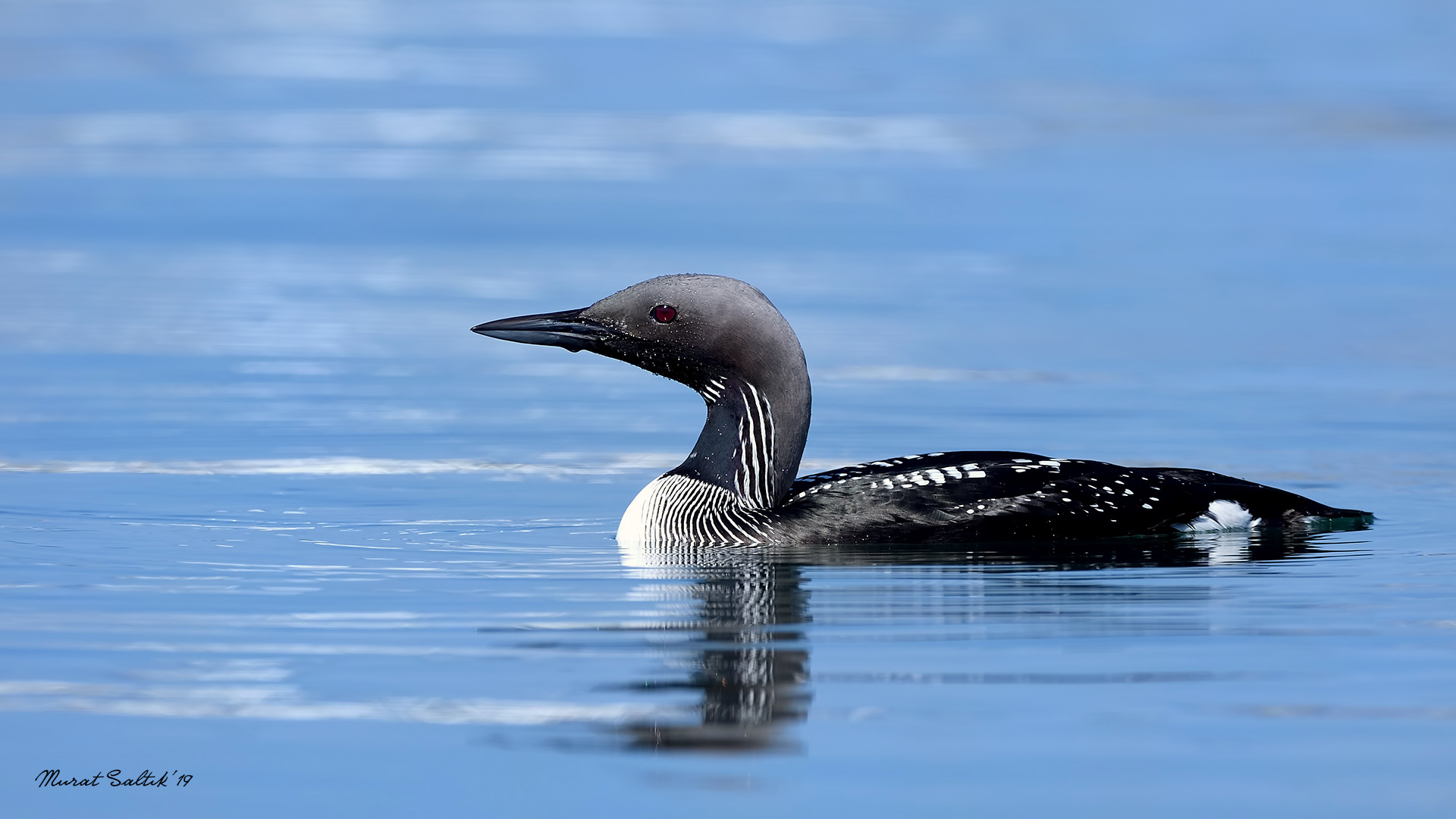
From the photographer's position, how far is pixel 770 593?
6156mm

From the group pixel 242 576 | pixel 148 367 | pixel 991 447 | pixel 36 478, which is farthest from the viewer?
pixel 148 367

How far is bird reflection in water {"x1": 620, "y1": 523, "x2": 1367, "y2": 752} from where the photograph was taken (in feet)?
15.3

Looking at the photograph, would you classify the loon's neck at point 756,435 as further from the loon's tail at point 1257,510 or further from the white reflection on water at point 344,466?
the white reflection on water at point 344,466

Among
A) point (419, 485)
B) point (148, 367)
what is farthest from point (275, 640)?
point (148, 367)

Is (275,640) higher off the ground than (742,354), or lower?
lower

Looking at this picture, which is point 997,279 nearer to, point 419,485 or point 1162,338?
point 1162,338

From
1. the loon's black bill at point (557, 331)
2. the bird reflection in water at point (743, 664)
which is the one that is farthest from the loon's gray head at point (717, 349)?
the bird reflection in water at point (743, 664)

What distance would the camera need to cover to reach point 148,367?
10.9m

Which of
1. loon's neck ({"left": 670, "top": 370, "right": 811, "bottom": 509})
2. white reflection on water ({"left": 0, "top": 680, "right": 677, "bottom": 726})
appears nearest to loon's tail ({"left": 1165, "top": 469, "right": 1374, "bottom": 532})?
loon's neck ({"left": 670, "top": 370, "right": 811, "bottom": 509})

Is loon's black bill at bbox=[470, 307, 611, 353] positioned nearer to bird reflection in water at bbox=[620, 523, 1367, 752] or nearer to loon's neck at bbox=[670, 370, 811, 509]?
loon's neck at bbox=[670, 370, 811, 509]

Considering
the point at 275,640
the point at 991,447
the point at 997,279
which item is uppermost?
the point at 997,279

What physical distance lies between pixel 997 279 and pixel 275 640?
30.0 feet

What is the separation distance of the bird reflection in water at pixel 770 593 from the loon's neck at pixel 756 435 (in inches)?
10.5

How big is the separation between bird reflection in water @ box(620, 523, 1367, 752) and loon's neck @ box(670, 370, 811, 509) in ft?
0.88
